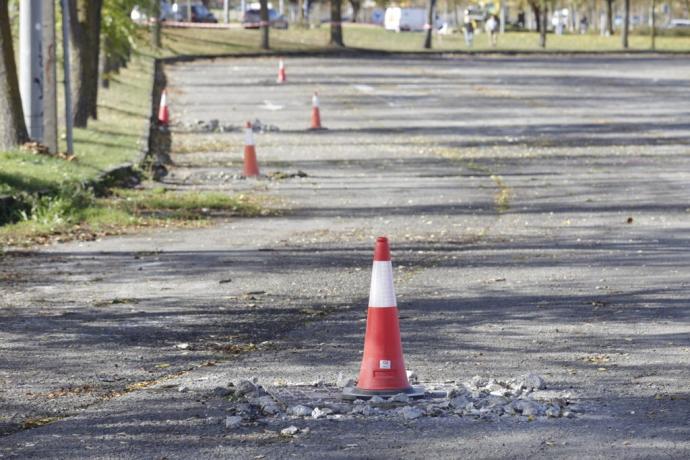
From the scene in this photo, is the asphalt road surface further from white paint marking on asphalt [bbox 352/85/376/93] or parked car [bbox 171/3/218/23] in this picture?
parked car [bbox 171/3/218/23]

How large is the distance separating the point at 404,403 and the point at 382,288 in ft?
2.24

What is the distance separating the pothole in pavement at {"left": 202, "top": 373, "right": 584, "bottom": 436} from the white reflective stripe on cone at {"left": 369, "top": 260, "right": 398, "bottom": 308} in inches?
16.9

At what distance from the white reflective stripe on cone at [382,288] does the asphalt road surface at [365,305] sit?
0.53 metres

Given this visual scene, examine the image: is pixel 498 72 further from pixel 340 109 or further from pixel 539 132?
pixel 539 132

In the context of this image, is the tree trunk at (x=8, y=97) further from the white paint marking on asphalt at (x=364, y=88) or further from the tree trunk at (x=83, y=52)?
the white paint marking on asphalt at (x=364, y=88)

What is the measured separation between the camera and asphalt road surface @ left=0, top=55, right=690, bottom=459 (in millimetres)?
6598

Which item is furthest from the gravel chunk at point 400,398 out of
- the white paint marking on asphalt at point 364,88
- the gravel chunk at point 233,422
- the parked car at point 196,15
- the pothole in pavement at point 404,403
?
the parked car at point 196,15

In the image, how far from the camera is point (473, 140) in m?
27.0

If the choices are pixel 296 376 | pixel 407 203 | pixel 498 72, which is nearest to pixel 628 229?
pixel 407 203

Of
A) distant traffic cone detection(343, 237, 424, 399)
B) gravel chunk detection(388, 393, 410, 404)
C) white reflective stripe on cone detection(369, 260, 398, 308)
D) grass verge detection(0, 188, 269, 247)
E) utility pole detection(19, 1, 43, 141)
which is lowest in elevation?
grass verge detection(0, 188, 269, 247)

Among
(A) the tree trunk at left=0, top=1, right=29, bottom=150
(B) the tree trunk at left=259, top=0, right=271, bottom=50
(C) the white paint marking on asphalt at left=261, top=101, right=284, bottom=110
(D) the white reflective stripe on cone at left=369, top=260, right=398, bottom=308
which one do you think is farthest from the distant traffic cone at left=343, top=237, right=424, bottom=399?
(B) the tree trunk at left=259, top=0, right=271, bottom=50

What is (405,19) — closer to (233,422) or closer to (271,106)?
(271,106)

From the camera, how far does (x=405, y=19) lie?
4562 inches

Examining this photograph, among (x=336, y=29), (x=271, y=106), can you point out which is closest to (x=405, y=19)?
(x=336, y=29)
